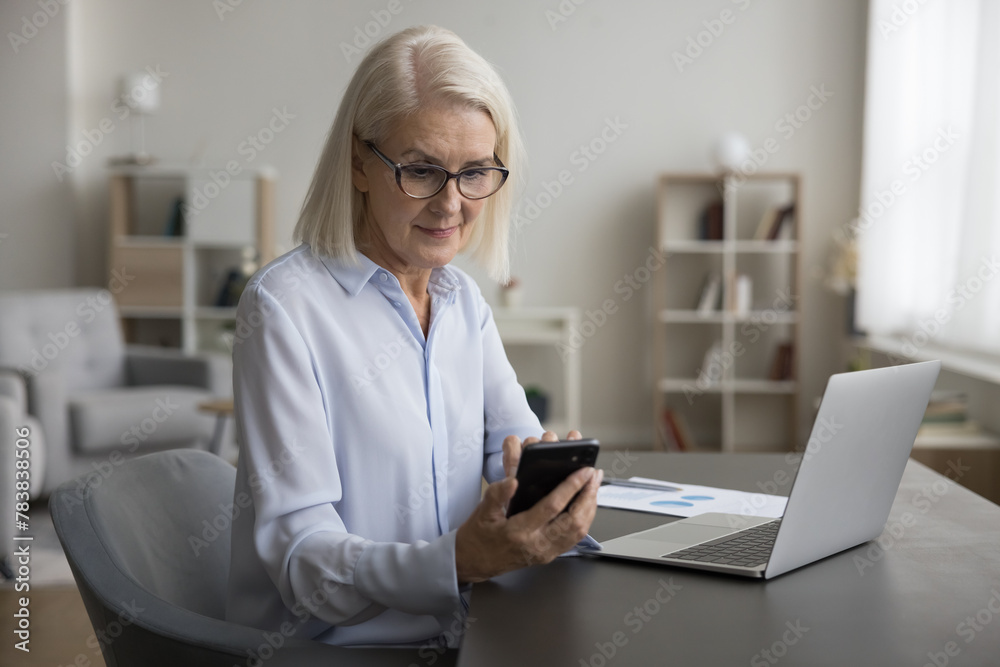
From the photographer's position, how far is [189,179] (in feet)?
17.2

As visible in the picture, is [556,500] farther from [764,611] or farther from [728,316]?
[728,316]

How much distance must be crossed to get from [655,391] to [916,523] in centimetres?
423

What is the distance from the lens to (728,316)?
5.10 meters

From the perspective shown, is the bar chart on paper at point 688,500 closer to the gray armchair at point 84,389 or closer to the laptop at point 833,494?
the laptop at point 833,494

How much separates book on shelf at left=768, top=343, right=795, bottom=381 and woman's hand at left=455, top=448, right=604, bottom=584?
457 centimetres

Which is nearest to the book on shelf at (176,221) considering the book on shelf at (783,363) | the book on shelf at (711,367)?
the book on shelf at (711,367)

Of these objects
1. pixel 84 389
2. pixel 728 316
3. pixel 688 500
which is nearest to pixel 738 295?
pixel 728 316

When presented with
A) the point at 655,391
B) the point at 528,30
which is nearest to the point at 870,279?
the point at 655,391

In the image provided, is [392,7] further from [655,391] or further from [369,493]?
[369,493]

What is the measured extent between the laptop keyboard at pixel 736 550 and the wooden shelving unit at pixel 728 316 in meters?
4.11

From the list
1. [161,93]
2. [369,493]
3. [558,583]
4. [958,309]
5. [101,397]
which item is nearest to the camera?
[558,583]

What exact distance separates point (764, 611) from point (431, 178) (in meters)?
0.66

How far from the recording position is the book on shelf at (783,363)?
522cm

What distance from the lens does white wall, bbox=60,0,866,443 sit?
214 inches
